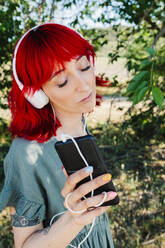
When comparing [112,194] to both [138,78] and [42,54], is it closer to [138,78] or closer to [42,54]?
[42,54]

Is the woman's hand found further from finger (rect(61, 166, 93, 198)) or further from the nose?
the nose

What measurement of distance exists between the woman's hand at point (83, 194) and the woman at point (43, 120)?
12 mm

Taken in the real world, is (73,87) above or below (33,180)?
above

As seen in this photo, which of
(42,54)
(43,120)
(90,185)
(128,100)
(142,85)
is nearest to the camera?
(90,185)

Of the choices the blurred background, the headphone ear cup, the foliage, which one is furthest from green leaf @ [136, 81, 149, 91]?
the foliage

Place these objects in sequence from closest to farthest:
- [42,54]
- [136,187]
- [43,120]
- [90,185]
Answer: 1. [90,185]
2. [42,54]
3. [43,120]
4. [136,187]

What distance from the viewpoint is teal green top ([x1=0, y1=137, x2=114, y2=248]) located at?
3.02 feet

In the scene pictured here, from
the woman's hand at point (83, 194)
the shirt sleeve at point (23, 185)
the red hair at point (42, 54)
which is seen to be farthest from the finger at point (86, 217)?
→ the red hair at point (42, 54)

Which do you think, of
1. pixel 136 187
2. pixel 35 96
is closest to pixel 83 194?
pixel 35 96

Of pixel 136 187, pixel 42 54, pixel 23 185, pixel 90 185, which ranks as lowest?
pixel 136 187

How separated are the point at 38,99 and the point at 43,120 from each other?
121mm

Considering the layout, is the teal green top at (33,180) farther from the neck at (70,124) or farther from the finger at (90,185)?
the finger at (90,185)

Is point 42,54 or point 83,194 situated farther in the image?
point 42,54

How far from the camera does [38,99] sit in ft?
3.14
